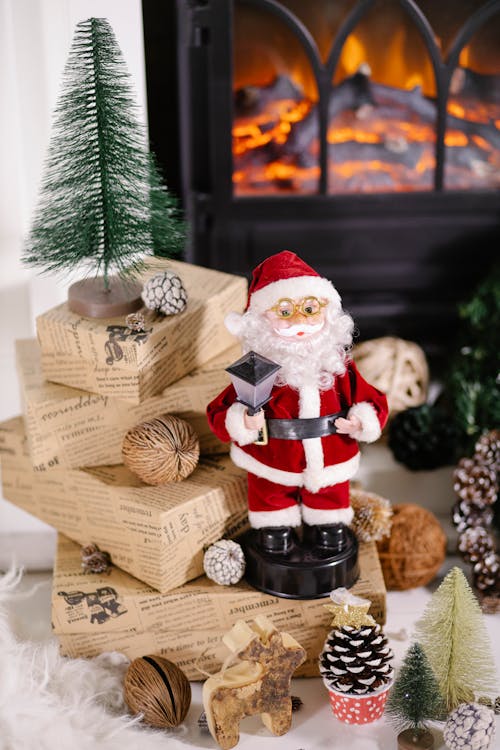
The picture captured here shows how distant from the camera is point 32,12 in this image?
1.57 meters

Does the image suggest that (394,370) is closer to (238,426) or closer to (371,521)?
(371,521)

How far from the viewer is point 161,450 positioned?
138cm

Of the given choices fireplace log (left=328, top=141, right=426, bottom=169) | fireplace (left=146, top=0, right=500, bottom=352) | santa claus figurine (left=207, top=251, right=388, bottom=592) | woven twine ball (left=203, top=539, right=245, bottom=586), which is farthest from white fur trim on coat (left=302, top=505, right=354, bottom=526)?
fireplace log (left=328, top=141, right=426, bottom=169)

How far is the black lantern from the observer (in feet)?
4.17

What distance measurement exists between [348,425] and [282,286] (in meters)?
0.22

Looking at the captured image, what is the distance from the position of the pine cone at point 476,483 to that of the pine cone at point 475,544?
0.05 meters

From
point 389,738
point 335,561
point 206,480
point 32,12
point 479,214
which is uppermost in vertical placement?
point 32,12

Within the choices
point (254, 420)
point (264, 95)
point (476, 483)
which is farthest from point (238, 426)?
point (264, 95)

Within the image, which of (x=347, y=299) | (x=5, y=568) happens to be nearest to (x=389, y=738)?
(x=5, y=568)

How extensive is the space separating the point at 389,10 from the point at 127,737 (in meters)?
1.33

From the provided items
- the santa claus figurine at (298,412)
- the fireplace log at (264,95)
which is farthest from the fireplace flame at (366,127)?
the santa claus figurine at (298,412)

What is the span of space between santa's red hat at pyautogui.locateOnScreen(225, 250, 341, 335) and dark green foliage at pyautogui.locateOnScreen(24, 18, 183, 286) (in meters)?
0.18

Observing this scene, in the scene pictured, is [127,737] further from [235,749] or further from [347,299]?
[347,299]

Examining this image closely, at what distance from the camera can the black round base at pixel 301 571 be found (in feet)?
4.54
